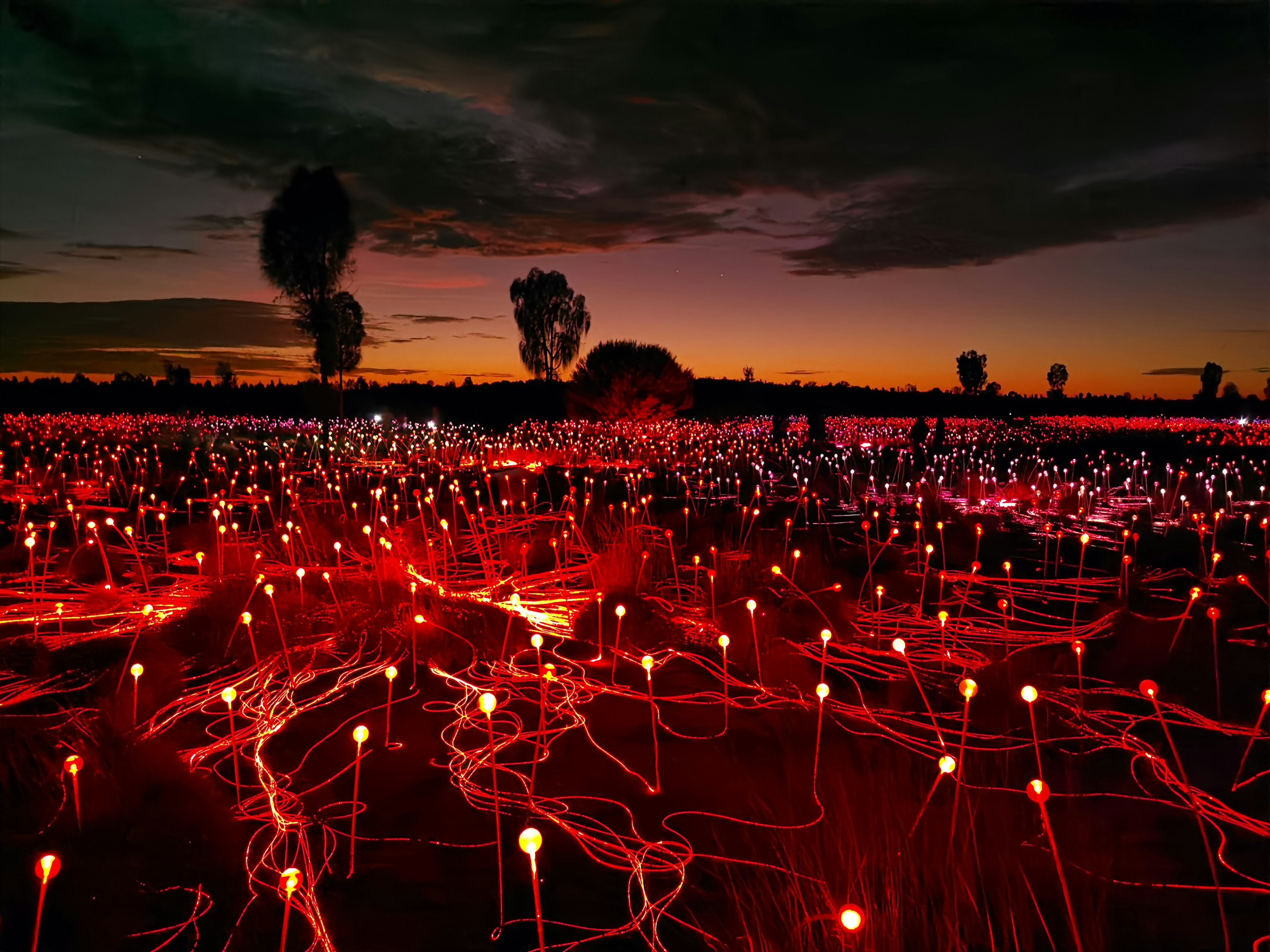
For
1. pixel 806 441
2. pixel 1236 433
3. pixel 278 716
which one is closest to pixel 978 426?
pixel 1236 433

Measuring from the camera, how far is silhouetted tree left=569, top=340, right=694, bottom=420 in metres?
19.8

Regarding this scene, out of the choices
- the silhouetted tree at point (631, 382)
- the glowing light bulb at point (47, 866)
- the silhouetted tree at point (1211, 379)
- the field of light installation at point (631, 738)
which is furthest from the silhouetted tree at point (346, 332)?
the silhouetted tree at point (1211, 379)

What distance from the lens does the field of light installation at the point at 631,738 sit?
242 cm

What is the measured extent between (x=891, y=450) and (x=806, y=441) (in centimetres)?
295

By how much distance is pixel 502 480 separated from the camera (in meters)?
12.0

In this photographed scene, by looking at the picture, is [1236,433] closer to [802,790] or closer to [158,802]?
[802,790]

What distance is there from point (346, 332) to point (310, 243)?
7.39 ft

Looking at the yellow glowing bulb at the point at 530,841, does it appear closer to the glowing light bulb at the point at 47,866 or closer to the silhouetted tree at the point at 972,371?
the glowing light bulb at the point at 47,866

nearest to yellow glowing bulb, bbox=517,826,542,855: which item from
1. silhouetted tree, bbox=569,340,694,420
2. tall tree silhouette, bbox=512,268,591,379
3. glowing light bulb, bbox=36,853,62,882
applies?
glowing light bulb, bbox=36,853,62,882

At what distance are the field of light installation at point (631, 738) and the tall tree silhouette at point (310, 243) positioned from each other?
11.3 metres

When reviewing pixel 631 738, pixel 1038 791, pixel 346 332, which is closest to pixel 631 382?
pixel 346 332

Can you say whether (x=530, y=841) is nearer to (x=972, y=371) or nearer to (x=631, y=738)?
(x=631, y=738)

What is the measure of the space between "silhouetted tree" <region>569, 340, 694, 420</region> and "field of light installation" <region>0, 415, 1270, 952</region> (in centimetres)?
1168

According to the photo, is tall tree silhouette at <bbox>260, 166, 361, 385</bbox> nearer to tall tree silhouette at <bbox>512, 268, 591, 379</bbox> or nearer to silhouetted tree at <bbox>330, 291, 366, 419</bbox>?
A: silhouetted tree at <bbox>330, 291, 366, 419</bbox>
